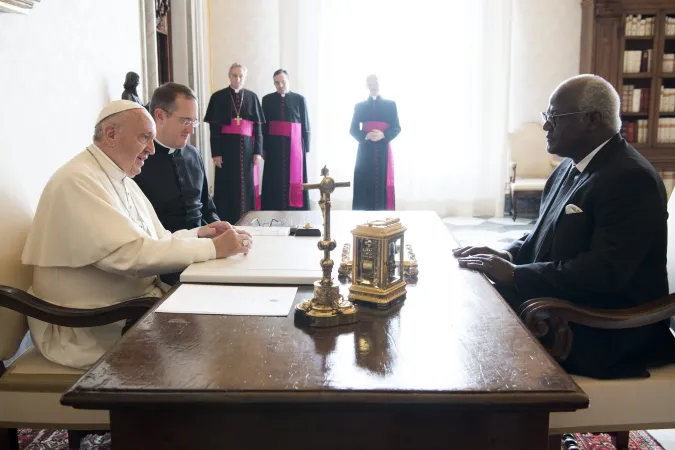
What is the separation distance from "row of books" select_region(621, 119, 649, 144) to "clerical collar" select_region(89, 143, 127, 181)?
7.09 meters

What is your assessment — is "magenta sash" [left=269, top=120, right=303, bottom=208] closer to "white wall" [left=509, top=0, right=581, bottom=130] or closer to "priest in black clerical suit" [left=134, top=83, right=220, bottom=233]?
"white wall" [left=509, top=0, right=581, bottom=130]

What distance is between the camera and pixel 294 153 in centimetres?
754

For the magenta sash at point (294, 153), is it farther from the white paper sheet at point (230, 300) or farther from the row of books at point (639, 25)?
the white paper sheet at point (230, 300)

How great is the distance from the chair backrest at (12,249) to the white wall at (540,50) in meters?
7.31

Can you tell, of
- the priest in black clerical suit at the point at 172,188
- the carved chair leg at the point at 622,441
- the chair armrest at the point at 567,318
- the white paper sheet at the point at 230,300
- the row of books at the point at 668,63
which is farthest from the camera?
the row of books at the point at 668,63

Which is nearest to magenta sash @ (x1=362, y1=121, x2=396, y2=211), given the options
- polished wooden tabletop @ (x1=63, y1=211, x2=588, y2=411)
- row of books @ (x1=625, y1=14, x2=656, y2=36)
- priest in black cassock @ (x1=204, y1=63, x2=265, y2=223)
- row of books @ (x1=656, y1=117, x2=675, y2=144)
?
priest in black cassock @ (x1=204, y1=63, x2=265, y2=223)

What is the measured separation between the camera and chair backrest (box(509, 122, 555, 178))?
27.6ft

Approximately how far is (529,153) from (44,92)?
662 cm

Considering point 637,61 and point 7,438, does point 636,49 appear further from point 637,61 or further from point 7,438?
point 7,438

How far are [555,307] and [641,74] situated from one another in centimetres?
703

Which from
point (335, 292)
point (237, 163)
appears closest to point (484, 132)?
point (237, 163)

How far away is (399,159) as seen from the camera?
882 cm

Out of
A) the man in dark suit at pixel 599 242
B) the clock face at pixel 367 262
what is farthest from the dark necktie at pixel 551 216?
the clock face at pixel 367 262

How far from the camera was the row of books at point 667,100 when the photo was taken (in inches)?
312
